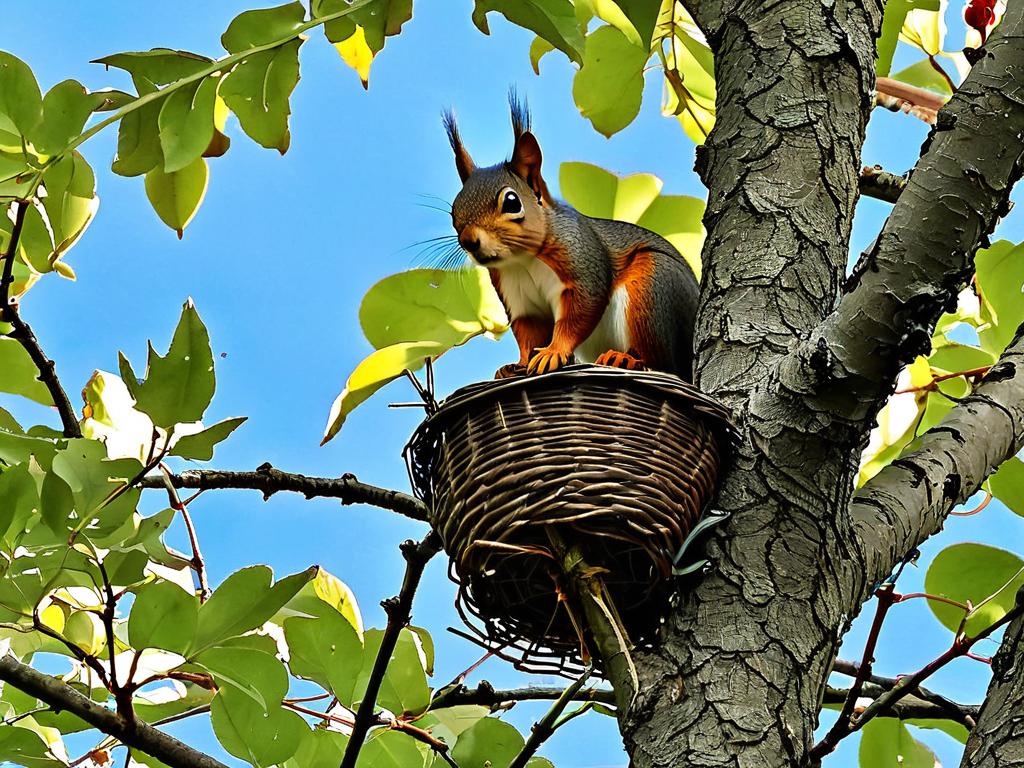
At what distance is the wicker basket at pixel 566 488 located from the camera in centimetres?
133

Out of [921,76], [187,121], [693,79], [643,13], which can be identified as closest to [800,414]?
[643,13]

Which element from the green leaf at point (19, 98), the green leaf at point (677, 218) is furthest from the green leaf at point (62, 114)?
the green leaf at point (677, 218)

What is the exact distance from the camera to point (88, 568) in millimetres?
1160

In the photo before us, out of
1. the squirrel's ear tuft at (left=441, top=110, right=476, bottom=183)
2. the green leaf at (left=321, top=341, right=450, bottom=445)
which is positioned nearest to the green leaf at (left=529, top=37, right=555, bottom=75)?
the squirrel's ear tuft at (left=441, top=110, right=476, bottom=183)

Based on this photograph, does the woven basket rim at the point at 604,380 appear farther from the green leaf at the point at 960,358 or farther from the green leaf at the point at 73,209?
the green leaf at the point at 960,358

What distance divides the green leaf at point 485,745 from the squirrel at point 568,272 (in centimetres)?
66

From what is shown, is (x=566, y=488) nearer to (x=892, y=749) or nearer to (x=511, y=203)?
(x=892, y=749)

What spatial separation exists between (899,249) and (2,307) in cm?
100

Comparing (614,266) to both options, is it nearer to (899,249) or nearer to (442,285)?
(442,285)

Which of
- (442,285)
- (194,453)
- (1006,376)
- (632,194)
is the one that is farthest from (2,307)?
(1006,376)

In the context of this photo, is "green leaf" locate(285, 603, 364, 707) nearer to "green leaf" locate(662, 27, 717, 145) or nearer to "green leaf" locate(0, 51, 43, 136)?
"green leaf" locate(0, 51, 43, 136)

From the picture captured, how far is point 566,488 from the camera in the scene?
133 cm

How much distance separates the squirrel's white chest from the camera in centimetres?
208

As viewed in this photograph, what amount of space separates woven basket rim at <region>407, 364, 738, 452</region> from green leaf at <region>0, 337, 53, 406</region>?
1.73 ft
